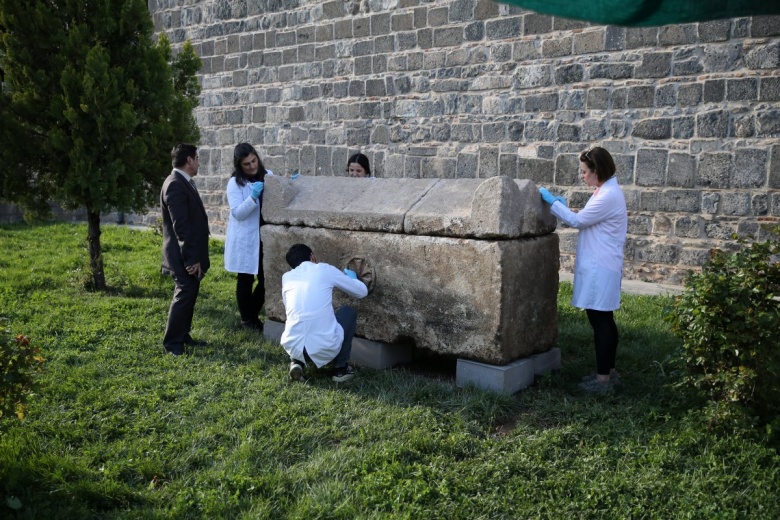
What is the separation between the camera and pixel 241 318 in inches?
241

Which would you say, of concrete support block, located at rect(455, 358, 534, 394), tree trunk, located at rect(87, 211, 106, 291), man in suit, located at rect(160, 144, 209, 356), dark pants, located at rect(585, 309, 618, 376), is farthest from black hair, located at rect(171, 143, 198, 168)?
dark pants, located at rect(585, 309, 618, 376)

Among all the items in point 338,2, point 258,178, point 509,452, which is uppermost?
point 338,2

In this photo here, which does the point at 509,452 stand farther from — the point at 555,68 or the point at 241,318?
the point at 555,68

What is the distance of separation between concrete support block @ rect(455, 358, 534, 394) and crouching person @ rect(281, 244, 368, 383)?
74 centimetres

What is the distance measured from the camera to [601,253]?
4430 mm

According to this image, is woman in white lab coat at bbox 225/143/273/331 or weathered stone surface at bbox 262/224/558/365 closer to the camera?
weathered stone surface at bbox 262/224/558/365

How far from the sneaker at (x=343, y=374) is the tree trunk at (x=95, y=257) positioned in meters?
3.70

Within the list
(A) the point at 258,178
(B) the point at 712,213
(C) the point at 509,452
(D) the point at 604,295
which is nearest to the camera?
(C) the point at 509,452

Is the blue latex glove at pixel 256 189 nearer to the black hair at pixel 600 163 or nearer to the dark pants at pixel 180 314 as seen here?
the dark pants at pixel 180 314

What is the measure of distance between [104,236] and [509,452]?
8.83m

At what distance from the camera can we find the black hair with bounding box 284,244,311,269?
4812mm

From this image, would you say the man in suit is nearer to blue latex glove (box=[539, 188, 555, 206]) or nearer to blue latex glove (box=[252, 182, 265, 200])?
blue latex glove (box=[252, 182, 265, 200])

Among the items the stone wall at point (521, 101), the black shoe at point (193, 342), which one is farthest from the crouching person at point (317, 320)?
the stone wall at point (521, 101)

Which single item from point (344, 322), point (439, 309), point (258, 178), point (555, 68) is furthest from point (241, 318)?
point (555, 68)
